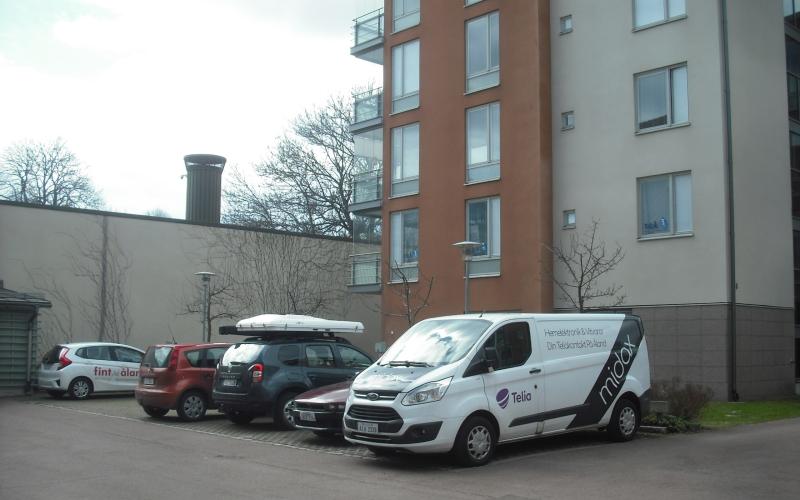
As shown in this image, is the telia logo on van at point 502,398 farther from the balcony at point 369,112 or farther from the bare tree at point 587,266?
the balcony at point 369,112

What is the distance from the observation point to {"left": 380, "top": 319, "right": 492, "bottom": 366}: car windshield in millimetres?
11766

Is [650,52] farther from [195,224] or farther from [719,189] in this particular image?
[195,224]

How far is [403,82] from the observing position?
96.0 feet

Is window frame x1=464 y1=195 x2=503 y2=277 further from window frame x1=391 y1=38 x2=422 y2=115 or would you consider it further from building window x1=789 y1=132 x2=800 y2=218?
building window x1=789 y1=132 x2=800 y2=218

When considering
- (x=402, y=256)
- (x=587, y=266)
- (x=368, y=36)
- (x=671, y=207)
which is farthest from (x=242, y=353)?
(x=368, y=36)

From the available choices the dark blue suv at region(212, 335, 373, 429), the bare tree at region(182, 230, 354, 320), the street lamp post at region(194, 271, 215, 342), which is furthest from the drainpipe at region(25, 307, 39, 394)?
the dark blue suv at region(212, 335, 373, 429)

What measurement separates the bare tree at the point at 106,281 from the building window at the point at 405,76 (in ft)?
36.6

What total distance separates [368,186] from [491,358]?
19.3 m

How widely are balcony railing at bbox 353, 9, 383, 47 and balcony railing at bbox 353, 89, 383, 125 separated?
1.96 m

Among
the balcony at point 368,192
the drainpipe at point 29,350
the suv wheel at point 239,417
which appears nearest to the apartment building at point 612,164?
the balcony at point 368,192

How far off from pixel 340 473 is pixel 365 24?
2330cm

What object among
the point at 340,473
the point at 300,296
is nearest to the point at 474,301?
the point at 300,296

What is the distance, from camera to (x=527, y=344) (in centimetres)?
1228

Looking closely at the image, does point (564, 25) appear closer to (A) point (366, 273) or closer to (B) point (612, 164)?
(B) point (612, 164)
